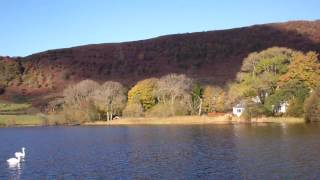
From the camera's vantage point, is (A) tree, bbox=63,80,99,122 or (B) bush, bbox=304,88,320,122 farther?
(A) tree, bbox=63,80,99,122

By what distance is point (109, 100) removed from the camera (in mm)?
124562

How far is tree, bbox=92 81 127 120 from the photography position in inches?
4887

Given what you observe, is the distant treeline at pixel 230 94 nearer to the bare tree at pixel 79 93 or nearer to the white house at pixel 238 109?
the bare tree at pixel 79 93

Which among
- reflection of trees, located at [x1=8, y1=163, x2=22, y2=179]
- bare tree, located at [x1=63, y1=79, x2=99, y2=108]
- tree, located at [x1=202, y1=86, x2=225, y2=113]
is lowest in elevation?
reflection of trees, located at [x1=8, y1=163, x2=22, y2=179]

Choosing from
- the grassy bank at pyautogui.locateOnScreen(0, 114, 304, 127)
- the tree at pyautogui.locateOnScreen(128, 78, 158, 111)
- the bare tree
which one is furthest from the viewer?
the bare tree

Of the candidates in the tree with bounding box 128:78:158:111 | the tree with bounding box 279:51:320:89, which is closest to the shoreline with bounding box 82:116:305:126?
the tree with bounding box 128:78:158:111

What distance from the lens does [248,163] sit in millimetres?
41938

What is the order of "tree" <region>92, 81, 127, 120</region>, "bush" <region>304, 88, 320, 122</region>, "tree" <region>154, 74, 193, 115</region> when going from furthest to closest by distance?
"tree" <region>92, 81, 127, 120</region>, "tree" <region>154, 74, 193, 115</region>, "bush" <region>304, 88, 320, 122</region>

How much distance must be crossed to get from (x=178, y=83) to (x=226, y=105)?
11.6 metres

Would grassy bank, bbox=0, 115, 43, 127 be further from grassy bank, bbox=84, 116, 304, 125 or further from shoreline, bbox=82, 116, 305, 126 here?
grassy bank, bbox=84, 116, 304, 125

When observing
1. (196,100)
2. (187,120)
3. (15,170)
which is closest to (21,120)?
(196,100)

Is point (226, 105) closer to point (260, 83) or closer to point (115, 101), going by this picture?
point (260, 83)

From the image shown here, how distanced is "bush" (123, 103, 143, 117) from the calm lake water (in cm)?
5196

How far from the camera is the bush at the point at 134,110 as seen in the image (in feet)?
395
